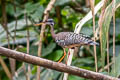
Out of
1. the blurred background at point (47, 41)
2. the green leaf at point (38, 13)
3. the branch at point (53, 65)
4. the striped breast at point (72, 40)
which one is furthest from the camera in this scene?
the green leaf at point (38, 13)

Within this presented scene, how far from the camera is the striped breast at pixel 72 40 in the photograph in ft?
6.78

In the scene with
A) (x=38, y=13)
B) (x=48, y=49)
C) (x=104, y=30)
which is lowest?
(x=48, y=49)

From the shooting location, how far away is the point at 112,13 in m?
1.71

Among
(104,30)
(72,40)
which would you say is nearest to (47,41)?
(72,40)

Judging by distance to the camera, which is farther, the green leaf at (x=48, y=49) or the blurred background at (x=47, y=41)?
the green leaf at (x=48, y=49)

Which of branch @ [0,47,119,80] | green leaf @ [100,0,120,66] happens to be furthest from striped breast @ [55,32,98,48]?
branch @ [0,47,119,80]

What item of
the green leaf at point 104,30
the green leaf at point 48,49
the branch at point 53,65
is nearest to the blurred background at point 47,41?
the green leaf at point 48,49

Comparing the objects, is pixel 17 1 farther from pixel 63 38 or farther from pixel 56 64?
pixel 56 64

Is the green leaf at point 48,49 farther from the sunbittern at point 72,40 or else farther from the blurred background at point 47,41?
the sunbittern at point 72,40

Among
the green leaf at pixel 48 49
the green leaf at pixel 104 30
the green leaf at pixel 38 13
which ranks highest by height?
the green leaf at pixel 104 30

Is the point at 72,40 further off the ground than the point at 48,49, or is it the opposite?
the point at 72,40

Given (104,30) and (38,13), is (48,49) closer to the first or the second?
(38,13)

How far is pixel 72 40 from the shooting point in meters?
2.22

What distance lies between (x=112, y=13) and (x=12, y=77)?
1996 millimetres
